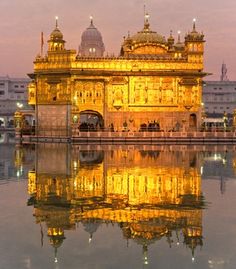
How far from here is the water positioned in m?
7.28

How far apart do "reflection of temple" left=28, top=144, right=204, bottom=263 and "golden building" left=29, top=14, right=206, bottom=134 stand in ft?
95.2

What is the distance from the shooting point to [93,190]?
45.8ft

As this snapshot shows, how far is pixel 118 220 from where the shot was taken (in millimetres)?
9914

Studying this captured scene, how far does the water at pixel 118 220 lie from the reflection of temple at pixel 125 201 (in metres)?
0.02

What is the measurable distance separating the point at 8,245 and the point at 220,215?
462 cm

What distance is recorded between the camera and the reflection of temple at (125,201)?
895cm

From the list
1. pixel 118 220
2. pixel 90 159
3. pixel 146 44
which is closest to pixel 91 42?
pixel 146 44

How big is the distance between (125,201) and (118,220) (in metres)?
2.27

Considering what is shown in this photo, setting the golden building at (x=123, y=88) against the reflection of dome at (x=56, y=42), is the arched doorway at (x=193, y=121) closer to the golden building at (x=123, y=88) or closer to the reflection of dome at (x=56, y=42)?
the golden building at (x=123, y=88)

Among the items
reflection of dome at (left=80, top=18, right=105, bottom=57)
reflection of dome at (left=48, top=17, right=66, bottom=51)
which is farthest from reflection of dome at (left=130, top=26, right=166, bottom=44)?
reflection of dome at (left=80, top=18, right=105, bottom=57)

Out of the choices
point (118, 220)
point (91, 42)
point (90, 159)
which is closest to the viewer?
point (118, 220)

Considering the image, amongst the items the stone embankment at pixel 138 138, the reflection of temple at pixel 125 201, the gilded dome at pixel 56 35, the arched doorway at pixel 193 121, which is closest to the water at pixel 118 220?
the reflection of temple at pixel 125 201

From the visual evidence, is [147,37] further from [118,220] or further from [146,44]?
[118,220]

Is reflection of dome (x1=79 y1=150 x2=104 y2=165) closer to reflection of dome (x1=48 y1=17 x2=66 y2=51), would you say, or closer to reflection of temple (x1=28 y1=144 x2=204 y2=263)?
reflection of temple (x1=28 y1=144 x2=204 y2=263)
